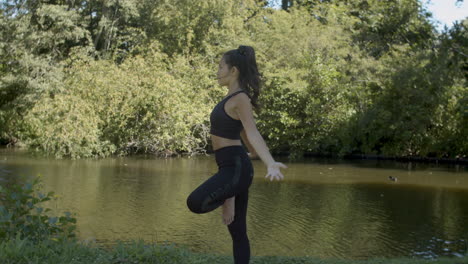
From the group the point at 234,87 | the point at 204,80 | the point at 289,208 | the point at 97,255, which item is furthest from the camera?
the point at 204,80

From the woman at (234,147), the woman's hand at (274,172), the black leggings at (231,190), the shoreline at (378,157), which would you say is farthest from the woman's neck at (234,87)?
the shoreline at (378,157)

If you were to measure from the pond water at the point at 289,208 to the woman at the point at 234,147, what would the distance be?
4902 mm

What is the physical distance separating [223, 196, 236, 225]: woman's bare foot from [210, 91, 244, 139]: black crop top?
0.48 m

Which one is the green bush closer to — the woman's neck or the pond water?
the woman's neck

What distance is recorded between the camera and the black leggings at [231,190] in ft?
12.6

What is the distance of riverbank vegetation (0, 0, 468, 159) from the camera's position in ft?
75.7

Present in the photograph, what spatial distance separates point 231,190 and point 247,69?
915 mm

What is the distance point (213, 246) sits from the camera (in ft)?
29.9

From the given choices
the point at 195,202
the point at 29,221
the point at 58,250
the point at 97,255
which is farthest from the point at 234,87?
the point at 29,221

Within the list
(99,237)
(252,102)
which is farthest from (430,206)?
(252,102)

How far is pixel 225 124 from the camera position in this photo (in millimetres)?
3961

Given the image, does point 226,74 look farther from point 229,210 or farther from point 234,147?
point 229,210

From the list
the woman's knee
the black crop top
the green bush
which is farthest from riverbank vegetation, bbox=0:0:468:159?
the woman's knee

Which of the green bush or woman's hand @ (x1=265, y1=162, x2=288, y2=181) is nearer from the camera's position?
woman's hand @ (x1=265, y1=162, x2=288, y2=181)
